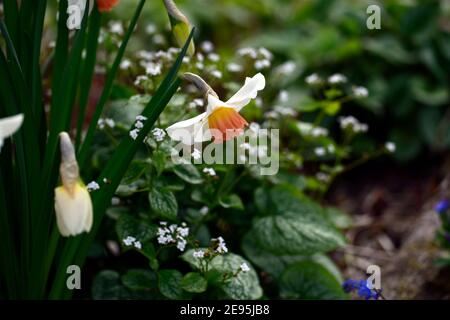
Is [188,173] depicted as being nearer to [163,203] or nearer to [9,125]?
[163,203]

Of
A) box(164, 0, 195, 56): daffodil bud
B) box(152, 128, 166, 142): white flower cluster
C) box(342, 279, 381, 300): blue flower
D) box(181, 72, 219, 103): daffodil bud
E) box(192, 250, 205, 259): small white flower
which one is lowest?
box(342, 279, 381, 300): blue flower

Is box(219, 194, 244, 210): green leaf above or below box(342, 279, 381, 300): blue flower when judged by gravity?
above

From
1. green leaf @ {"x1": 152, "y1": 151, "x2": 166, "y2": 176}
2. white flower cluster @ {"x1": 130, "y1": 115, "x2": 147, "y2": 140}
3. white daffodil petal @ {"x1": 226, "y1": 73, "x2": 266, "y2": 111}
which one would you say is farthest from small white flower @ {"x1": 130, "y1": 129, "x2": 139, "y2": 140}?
white daffodil petal @ {"x1": 226, "y1": 73, "x2": 266, "y2": 111}

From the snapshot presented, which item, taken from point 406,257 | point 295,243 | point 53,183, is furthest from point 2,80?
point 406,257

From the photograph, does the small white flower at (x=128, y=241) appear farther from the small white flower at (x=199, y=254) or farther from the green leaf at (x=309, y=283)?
the green leaf at (x=309, y=283)

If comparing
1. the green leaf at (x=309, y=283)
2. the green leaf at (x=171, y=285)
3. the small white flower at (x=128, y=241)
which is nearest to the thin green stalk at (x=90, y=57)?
the small white flower at (x=128, y=241)

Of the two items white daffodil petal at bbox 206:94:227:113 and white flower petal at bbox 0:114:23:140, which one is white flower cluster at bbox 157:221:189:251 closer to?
white daffodil petal at bbox 206:94:227:113

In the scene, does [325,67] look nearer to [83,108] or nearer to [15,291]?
[83,108]
